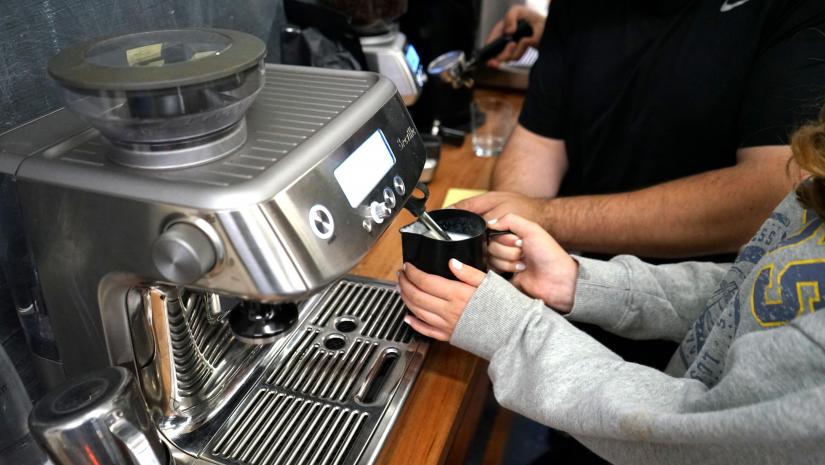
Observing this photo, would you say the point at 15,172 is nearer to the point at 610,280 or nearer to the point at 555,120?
the point at 610,280

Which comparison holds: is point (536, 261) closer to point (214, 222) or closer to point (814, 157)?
point (814, 157)

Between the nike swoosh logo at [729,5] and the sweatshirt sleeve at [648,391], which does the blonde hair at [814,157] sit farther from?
the nike swoosh logo at [729,5]

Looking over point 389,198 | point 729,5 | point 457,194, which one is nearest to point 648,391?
point 389,198

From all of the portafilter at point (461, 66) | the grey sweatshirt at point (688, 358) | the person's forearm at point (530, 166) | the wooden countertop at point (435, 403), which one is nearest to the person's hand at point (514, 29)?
the portafilter at point (461, 66)

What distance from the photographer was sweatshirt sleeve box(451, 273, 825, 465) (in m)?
0.45

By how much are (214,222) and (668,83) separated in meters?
0.92

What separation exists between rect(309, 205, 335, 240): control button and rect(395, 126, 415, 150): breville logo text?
148 millimetres

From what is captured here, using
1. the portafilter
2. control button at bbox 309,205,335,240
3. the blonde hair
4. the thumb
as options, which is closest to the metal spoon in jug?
the thumb

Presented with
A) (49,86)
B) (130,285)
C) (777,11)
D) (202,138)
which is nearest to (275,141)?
(202,138)

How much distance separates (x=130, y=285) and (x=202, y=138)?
13cm

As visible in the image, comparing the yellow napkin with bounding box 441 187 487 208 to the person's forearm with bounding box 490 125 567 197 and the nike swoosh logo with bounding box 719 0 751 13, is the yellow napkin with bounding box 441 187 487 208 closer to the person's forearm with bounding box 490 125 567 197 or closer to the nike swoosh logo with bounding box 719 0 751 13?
the person's forearm with bounding box 490 125 567 197

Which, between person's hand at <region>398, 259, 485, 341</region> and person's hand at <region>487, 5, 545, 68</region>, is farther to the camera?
person's hand at <region>487, 5, 545, 68</region>

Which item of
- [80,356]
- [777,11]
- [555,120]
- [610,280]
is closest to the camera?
[80,356]

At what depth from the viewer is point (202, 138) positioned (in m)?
0.48
